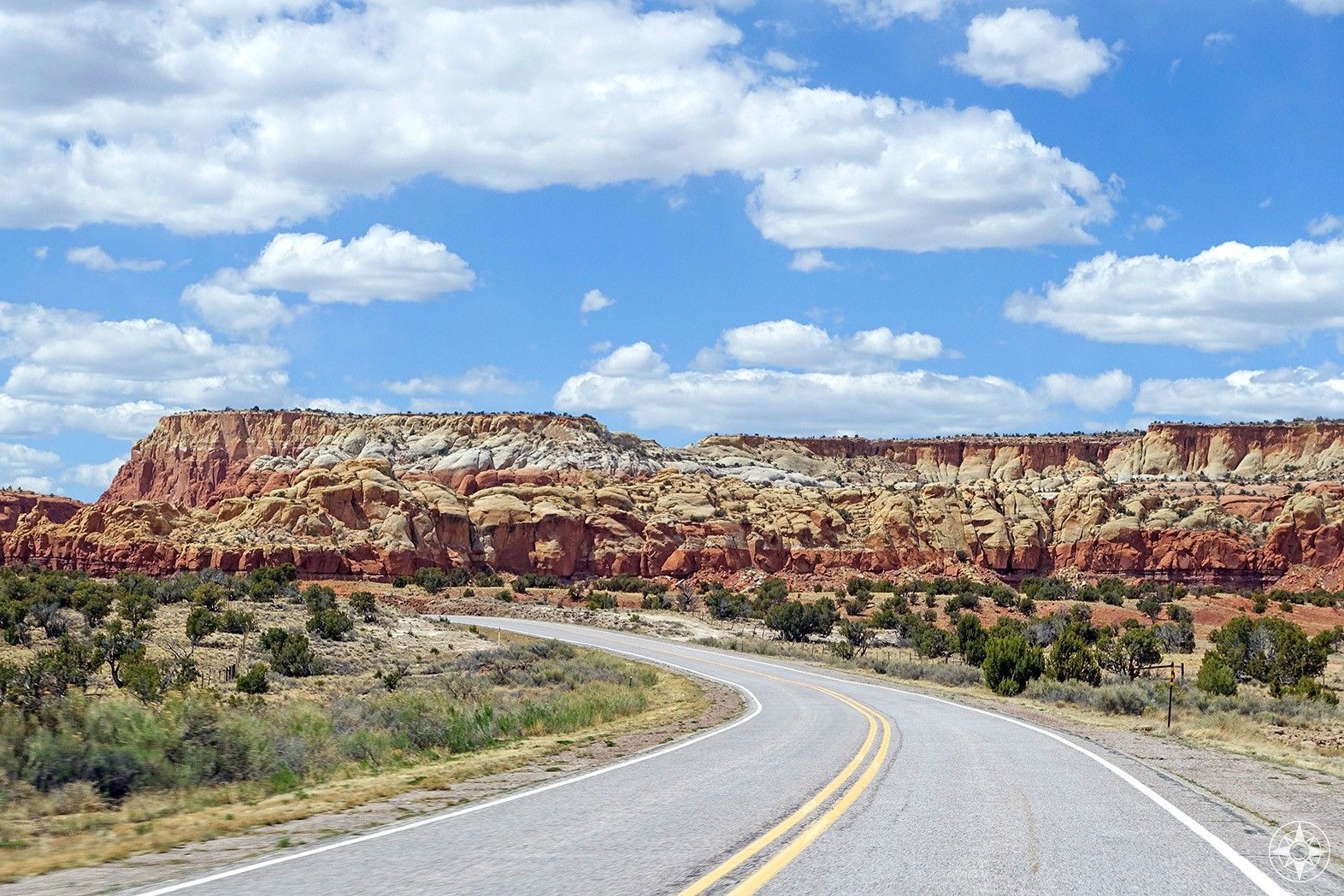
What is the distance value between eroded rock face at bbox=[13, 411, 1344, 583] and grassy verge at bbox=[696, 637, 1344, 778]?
56.9 meters

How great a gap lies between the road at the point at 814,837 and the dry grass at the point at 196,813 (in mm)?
1546

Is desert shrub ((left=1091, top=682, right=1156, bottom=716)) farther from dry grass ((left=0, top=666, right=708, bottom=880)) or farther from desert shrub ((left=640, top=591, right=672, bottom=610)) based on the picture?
desert shrub ((left=640, top=591, right=672, bottom=610))

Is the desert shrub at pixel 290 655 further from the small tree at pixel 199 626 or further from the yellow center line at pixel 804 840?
the yellow center line at pixel 804 840

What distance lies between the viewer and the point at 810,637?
204 feet

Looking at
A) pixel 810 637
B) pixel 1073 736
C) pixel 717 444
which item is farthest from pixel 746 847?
pixel 717 444

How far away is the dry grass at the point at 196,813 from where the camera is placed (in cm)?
941

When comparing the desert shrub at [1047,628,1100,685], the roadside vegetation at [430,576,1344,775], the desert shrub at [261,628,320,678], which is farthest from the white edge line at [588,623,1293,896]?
the desert shrub at [261,628,320,678]

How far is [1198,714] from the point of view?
91.3 ft

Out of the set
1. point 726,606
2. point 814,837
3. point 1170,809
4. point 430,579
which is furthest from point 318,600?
point 814,837

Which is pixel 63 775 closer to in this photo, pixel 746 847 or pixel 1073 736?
pixel 746 847

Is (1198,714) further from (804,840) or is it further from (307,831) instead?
(307,831)

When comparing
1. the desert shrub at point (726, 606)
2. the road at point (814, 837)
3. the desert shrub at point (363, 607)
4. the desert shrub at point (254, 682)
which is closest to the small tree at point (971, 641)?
the desert shrub at point (726, 606)

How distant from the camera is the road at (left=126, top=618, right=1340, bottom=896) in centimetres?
791

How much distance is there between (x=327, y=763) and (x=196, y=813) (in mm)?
3846
